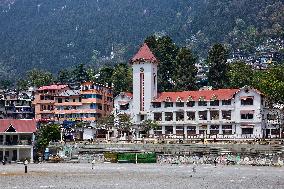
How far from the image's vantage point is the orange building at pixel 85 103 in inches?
5034

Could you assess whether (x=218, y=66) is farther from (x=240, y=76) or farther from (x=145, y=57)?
(x=145, y=57)

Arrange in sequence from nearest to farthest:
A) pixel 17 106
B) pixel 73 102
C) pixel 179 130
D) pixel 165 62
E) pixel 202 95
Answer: pixel 202 95, pixel 179 130, pixel 73 102, pixel 165 62, pixel 17 106

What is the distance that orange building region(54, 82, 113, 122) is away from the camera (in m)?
128

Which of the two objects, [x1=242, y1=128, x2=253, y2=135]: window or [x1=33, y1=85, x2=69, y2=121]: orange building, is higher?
[x1=33, y1=85, x2=69, y2=121]: orange building

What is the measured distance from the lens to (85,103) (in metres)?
128

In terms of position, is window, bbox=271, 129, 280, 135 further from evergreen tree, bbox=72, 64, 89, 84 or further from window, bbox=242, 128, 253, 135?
evergreen tree, bbox=72, 64, 89, 84

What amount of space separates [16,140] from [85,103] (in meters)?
37.3

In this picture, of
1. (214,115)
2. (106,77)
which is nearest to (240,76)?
(214,115)

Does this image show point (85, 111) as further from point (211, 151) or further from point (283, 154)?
point (283, 154)

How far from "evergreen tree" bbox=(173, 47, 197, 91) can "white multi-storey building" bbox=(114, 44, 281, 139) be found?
15.4 m

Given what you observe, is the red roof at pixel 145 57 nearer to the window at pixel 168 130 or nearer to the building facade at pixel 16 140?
the window at pixel 168 130

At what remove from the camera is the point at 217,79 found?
132m

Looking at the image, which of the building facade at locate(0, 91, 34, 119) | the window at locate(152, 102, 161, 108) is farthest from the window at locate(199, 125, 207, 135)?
the building facade at locate(0, 91, 34, 119)

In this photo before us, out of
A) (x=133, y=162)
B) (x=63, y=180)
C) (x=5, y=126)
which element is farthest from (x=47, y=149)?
(x=63, y=180)
